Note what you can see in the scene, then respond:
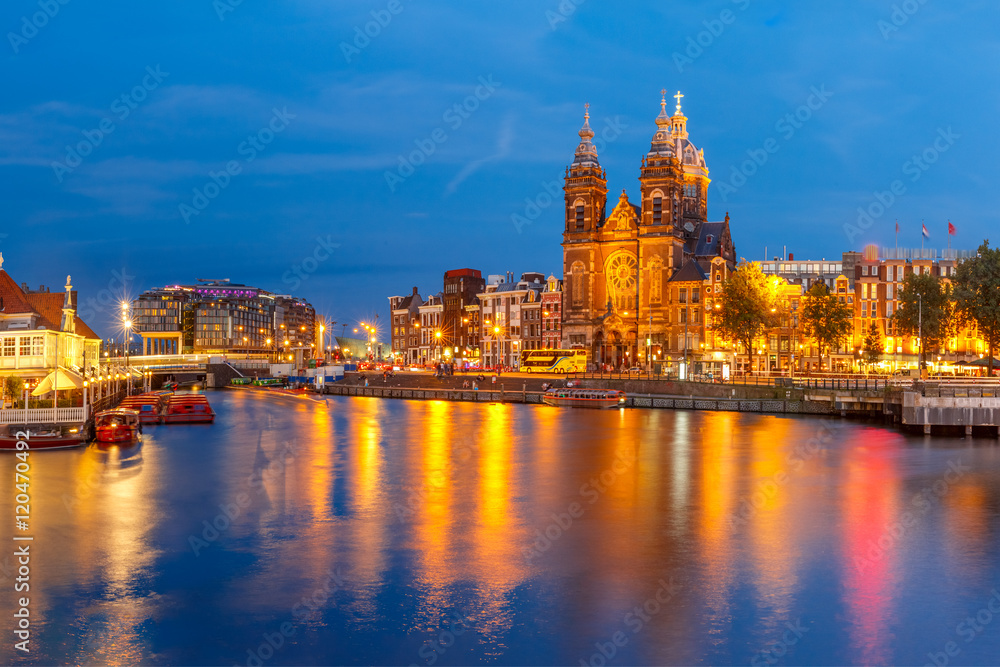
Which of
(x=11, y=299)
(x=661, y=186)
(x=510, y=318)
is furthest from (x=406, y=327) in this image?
(x=11, y=299)

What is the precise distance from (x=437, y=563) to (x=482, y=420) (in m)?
52.9

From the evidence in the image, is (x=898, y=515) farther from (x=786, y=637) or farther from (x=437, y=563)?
(x=437, y=563)

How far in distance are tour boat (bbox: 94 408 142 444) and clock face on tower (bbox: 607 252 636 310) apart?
80.2m

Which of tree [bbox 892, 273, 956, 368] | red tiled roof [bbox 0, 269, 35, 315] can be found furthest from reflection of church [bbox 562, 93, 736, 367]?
red tiled roof [bbox 0, 269, 35, 315]

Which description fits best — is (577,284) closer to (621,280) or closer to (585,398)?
(621,280)

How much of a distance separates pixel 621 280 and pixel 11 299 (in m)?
83.0

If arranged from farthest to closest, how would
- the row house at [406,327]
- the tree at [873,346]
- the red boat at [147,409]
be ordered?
the row house at [406,327] → the tree at [873,346] → the red boat at [147,409]

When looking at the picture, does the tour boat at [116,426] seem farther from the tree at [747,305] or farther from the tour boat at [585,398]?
the tree at [747,305]

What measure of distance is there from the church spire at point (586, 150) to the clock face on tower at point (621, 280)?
16.2 m

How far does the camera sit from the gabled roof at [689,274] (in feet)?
394

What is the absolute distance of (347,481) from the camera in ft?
145

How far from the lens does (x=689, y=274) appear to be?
120875 millimetres

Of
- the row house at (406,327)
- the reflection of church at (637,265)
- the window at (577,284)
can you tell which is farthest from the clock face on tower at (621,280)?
the row house at (406,327)

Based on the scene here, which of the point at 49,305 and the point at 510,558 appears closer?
the point at 510,558
